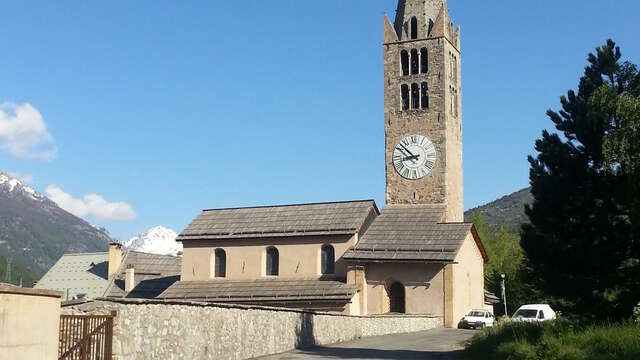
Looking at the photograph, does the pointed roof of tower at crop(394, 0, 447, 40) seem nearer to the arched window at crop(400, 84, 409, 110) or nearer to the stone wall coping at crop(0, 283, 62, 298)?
the arched window at crop(400, 84, 409, 110)

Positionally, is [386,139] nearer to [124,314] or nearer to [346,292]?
[346,292]

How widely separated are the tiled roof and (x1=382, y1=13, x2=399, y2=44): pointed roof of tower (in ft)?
81.5

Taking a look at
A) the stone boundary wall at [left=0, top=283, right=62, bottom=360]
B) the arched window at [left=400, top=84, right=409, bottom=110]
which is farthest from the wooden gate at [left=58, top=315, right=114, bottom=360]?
the arched window at [left=400, top=84, right=409, bottom=110]

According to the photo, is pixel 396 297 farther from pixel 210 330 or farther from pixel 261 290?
pixel 210 330

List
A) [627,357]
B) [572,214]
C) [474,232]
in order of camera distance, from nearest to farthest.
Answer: [627,357], [572,214], [474,232]

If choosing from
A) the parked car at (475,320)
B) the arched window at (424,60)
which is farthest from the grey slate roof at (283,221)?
the arched window at (424,60)

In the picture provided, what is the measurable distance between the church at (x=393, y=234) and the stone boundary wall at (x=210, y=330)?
49.2 feet

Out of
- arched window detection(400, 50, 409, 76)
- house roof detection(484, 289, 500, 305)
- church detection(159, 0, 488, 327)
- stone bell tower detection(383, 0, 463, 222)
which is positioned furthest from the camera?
house roof detection(484, 289, 500, 305)

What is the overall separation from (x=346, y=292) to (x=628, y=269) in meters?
26.7

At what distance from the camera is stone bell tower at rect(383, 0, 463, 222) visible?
54.5 m

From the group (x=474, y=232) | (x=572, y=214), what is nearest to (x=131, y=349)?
(x=572, y=214)

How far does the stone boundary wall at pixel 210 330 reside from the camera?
59.9 feet

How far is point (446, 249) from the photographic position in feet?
158

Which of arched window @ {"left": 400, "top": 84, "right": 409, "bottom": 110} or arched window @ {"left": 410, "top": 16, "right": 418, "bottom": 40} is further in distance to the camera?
arched window @ {"left": 410, "top": 16, "right": 418, "bottom": 40}
